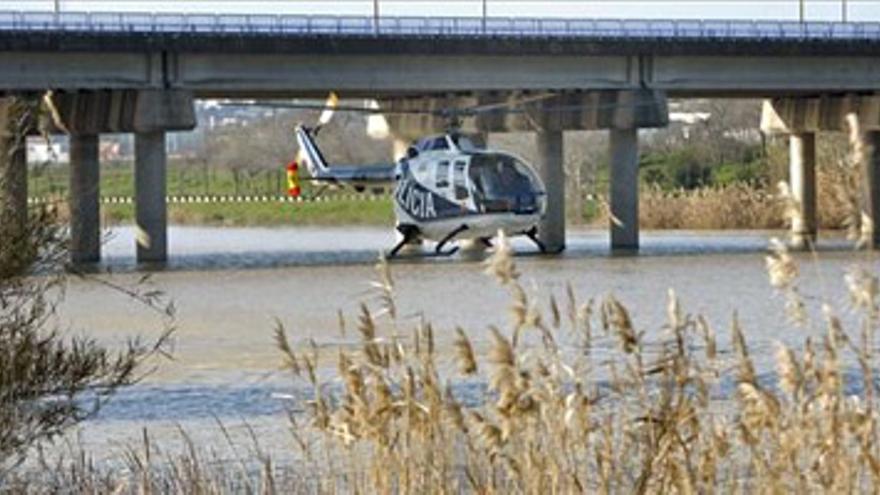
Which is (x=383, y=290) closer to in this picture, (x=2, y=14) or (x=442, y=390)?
(x=442, y=390)

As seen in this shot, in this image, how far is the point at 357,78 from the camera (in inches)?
2324

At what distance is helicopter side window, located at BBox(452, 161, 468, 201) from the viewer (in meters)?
52.3

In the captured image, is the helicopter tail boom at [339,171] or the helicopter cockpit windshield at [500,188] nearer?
the helicopter cockpit windshield at [500,188]

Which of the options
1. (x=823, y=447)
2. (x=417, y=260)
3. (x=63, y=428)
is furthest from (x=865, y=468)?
(x=417, y=260)

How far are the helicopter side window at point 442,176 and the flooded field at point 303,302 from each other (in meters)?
1.96

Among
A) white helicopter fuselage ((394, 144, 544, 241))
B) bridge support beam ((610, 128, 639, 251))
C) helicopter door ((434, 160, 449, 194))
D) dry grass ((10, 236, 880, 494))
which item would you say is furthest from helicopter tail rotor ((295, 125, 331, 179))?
dry grass ((10, 236, 880, 494))

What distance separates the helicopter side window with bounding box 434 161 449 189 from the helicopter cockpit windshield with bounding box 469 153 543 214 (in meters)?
0.66

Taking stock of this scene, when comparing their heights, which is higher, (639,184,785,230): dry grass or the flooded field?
(639,184,785,230): dry grass

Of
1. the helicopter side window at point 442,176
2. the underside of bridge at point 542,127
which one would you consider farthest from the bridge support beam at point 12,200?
the helicopter side window at point 442,176

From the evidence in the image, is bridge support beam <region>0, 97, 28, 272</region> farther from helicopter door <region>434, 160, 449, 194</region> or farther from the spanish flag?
the spanish flag

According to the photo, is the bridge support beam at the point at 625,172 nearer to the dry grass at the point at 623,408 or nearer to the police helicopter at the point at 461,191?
the police helicopter at the point at 461,191

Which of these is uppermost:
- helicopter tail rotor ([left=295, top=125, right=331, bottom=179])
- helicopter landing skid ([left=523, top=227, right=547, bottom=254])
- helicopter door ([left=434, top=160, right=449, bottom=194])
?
helicopter tail rotor ([left=295, top=125, right=331, bottom=179])

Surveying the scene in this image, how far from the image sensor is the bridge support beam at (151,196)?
56.8 meters

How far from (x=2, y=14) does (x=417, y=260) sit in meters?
11.7
